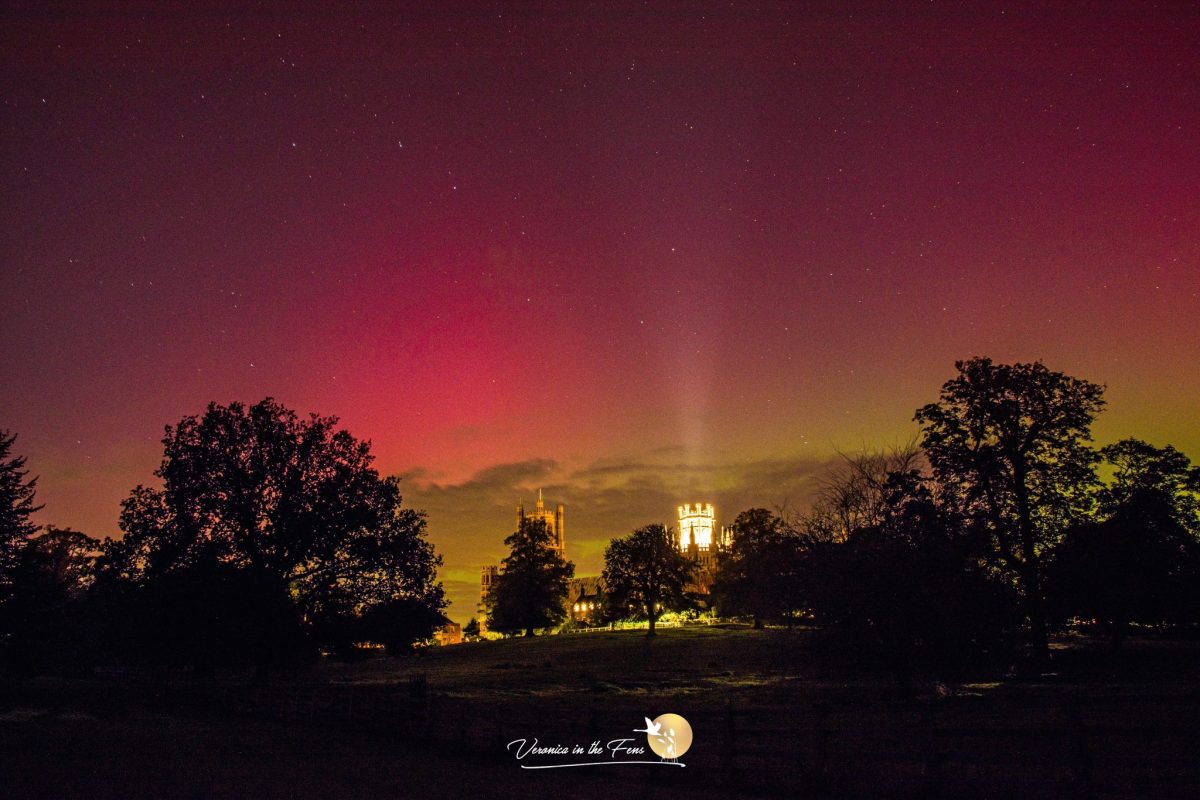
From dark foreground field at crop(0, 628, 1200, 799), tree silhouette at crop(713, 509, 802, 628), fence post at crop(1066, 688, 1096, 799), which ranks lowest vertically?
dark foreground field at crop(0, 628, 1200, 799)

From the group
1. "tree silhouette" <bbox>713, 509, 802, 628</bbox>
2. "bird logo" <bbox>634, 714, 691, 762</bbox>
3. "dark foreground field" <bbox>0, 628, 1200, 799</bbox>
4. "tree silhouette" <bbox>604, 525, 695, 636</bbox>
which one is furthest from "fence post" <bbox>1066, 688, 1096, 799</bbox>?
"tree silhouette" <bbox>604, 525, 695, 636</bbox>

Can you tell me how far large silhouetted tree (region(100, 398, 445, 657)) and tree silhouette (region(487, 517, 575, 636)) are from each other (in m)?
57.1

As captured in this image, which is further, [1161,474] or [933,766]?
[1161,474]

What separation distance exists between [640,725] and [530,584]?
259 ft

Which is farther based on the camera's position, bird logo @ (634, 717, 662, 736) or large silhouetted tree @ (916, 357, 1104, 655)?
large silhouetted tree @ (916, 357, 1104, 655)

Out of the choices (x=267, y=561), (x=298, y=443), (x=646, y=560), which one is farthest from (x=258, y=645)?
(x=646, y=560)

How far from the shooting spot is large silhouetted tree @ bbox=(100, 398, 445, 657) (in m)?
33.4

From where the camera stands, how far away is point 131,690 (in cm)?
4644

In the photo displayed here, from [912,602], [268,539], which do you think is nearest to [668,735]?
[912,602]

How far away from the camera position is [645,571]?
8825 cm

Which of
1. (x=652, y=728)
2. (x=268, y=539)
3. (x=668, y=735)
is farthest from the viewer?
(x=268, y=539)

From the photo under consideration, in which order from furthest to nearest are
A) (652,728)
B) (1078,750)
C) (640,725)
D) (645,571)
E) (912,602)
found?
1. (645,571)
2. (912,602)
3. (640,725)
4. (652,728)
5. (1078,750)

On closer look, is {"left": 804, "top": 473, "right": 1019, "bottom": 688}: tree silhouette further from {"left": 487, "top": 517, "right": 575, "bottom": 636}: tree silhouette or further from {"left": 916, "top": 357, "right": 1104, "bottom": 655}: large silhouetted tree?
{"left": 487, "top": 517, "right": 575, "bottom": 636}: tree silhouette

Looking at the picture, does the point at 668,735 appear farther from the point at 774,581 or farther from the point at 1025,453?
the point at 1025,453
